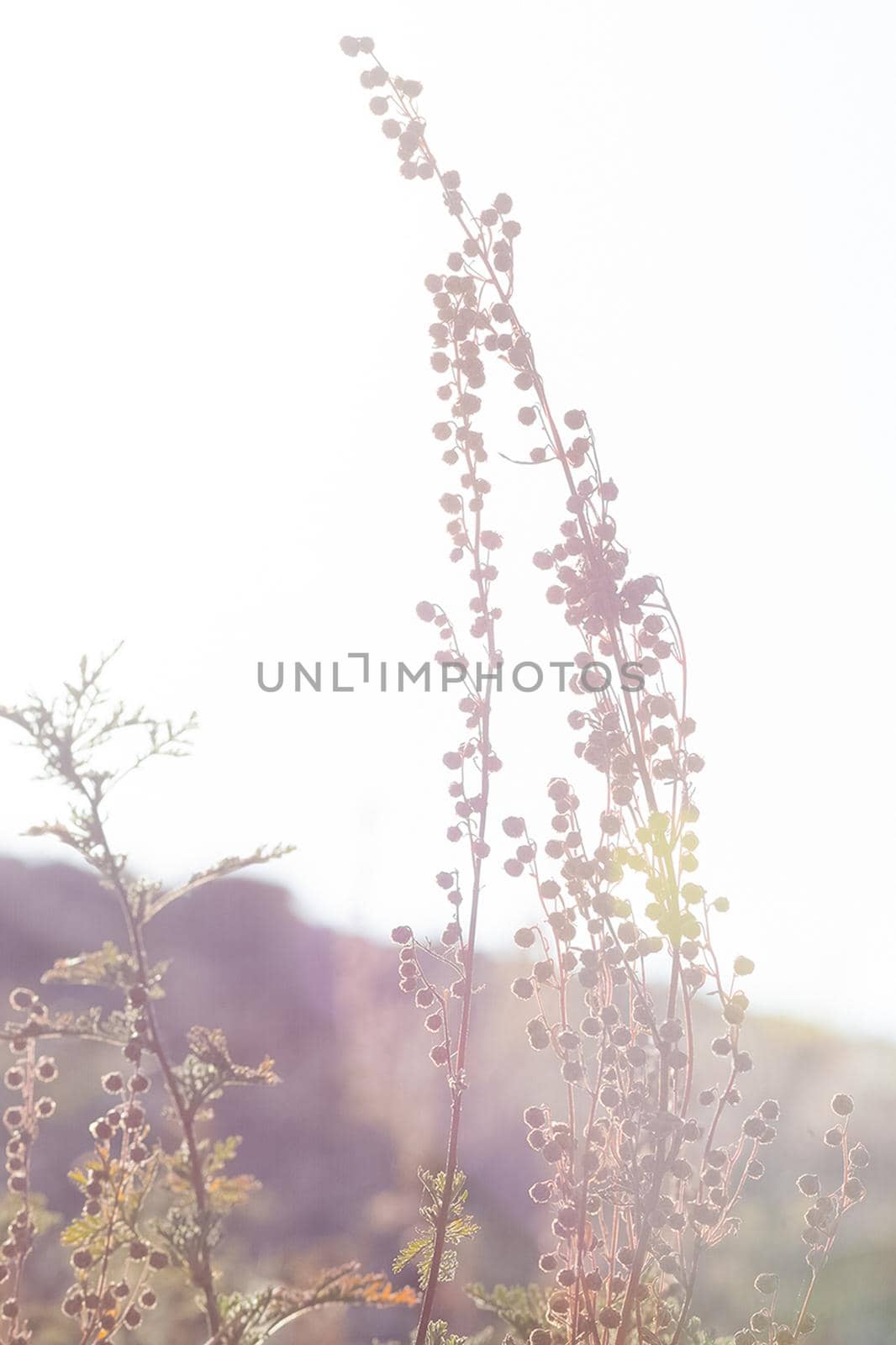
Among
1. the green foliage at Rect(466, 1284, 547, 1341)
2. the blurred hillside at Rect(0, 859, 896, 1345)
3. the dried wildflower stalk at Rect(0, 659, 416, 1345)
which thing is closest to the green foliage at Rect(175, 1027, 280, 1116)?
the dried wildflower stalk at Rect(0, 659, 416, 1345)

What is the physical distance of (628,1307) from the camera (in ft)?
4.83

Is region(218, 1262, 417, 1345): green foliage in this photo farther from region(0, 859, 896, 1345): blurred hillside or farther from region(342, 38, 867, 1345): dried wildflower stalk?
region(0, 859, 896, 1345): blurred hillside

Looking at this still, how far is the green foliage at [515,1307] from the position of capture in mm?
1804

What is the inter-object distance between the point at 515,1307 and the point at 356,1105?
22.0 feet

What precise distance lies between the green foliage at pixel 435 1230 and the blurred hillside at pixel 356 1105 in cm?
101

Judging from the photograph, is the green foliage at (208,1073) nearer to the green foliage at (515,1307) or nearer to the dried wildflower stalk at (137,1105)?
the dried wildflower stalk at (137,1105)

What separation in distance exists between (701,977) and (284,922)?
9.79 metres

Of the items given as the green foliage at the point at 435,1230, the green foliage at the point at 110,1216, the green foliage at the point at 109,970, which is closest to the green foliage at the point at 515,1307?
the green foliage at the point at 435,1230

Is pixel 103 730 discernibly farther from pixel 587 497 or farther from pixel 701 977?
pixel 701 977

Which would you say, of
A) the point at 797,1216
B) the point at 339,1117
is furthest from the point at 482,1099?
the point at 797,1216

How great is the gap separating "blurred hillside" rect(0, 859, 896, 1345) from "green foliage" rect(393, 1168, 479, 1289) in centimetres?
101

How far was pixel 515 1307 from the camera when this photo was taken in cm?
186

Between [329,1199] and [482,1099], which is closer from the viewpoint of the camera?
[329,1199]

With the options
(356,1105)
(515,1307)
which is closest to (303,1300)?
(515,1307)
